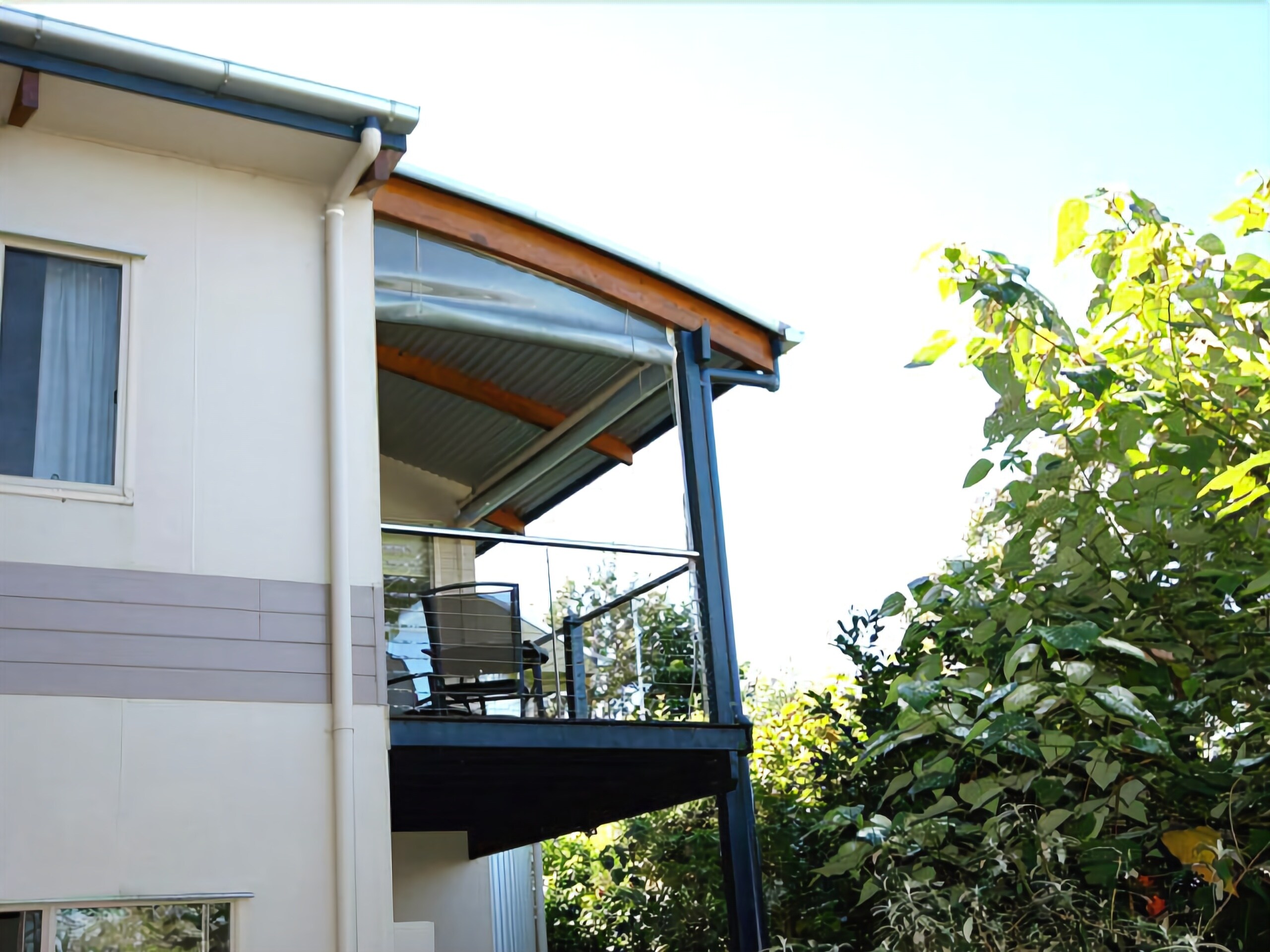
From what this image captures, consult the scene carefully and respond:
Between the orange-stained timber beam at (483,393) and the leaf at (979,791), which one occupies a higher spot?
the orange-stained timber beam at (483,393)

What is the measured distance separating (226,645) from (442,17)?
861 cm

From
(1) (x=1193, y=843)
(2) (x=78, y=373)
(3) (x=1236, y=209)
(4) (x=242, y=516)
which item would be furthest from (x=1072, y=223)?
(2) (x=78, y=373)

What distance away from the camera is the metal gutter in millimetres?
5914

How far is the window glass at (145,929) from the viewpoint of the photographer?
17.5 ft

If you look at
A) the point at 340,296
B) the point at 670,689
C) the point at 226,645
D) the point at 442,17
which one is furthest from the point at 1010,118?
the point at 226,645

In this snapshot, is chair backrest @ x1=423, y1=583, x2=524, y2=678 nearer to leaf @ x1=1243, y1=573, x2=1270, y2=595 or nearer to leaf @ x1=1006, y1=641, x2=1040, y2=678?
leaf @ x1=1006, y1=641, x2=1040, y2=678

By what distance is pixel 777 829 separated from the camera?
29.8 feet

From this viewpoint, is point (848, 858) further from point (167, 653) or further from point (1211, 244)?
point (167, 653)

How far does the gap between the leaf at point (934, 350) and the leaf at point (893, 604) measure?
73 centimetres

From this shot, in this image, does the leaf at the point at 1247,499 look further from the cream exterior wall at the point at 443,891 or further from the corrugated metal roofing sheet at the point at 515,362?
the cream exterior wall at the point at 443,891

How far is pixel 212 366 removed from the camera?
6.38 m

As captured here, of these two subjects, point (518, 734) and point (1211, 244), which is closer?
point (1211, 244)

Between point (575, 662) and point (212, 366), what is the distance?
3.32m

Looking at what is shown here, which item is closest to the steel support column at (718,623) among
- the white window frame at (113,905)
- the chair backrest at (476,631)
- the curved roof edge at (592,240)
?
the curved roof edge at (592,240)
